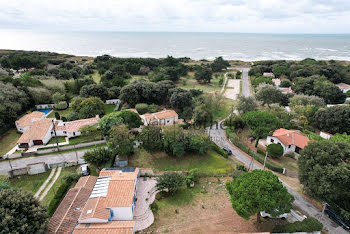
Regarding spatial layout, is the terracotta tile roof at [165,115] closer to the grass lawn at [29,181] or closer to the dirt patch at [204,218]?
the dirt patch at [204,218]

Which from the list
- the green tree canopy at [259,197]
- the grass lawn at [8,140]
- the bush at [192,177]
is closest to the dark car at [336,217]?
the green tree canopy at [259,197]

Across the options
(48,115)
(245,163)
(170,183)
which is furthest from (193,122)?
(48,115)

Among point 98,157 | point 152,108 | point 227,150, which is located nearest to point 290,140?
point 227,150

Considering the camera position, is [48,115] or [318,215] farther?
[48,115]

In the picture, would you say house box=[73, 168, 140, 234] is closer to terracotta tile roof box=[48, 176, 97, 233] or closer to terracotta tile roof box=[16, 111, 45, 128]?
terracotta tile roof box=[48, 176, 97, 233]

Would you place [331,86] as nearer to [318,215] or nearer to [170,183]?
A: [318,215]

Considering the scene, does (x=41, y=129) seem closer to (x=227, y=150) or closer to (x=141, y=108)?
(x=141, y=108)
